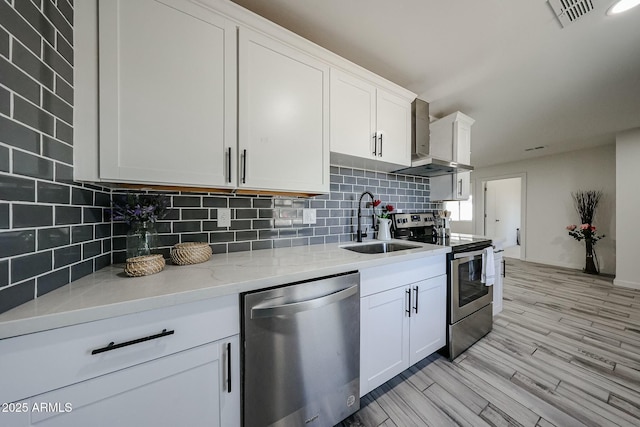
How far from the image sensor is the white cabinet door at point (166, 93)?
956 mm

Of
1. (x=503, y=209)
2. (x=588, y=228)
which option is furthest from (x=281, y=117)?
(x=503, y=209)

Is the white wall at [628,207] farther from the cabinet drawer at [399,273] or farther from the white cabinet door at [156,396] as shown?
the white cabinet door at [156,396]

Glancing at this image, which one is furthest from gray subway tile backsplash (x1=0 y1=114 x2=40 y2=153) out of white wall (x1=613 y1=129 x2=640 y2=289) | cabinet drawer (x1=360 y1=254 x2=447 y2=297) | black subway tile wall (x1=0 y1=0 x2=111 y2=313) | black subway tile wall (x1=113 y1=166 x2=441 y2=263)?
white wall (x1=613 y1=129 x2=640 y2=289)

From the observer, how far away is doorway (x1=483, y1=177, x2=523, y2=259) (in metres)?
5.94

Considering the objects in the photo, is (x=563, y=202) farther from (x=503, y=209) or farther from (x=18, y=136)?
(x=18, y=136)

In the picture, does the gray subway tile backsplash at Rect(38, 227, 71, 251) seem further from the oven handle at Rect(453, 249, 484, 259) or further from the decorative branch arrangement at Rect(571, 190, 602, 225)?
the decorative branch arrangement at Rect(571, 190, 602, 225)

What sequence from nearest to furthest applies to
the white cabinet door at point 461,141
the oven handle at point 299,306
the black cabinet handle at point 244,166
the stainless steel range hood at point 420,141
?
the oven handle at point 299,306 < the black cabinet handle at point 244,166 < the stainless steel range hood at point 420,141 < the white cabinet door at point 461,141

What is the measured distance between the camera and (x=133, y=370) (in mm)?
719

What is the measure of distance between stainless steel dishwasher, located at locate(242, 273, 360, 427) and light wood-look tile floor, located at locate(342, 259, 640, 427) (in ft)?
1.15

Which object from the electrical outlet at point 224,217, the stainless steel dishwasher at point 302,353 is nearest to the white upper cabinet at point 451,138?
the stainless steel dishwasher at point 302,353

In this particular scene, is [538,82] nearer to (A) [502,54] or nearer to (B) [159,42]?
(A) [502,54]

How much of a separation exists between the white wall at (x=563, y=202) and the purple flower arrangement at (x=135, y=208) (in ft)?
22.2

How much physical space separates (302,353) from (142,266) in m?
0.81

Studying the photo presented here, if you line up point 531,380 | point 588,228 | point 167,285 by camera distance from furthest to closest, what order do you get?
point 588,228, point 531,380, point 167,285
